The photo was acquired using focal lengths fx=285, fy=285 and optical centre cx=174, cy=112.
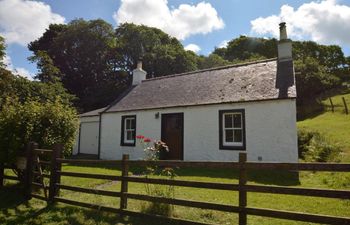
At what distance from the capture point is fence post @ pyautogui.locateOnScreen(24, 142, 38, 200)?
27.2ft

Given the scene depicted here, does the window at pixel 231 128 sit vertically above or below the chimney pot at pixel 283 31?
below

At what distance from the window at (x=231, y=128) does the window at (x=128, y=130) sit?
237 inches

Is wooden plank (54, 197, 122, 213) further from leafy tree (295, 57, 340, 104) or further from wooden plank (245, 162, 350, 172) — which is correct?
leafy tree (295, 57, 340, 104)

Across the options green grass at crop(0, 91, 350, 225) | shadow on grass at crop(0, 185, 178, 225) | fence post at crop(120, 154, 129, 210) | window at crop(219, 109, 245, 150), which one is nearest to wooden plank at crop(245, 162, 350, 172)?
green grass at crop(0, 91, 350, 225)

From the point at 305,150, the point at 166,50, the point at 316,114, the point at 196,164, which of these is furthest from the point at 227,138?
the point at 166,50

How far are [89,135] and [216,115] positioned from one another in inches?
485

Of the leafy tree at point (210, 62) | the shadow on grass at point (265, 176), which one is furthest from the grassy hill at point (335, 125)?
the leafy tree at point (210, 62)

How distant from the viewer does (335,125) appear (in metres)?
25.8

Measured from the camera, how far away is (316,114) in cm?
3344

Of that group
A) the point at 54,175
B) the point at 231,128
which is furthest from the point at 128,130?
the point at 54,175

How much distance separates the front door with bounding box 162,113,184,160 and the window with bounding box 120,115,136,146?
8.11 ft

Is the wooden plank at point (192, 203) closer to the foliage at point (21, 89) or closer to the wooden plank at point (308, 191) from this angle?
the wooden plank at point (308, 191)

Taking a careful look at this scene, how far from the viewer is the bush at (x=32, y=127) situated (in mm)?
8914

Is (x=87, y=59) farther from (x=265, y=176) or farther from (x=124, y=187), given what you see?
(x=124, y=187)
